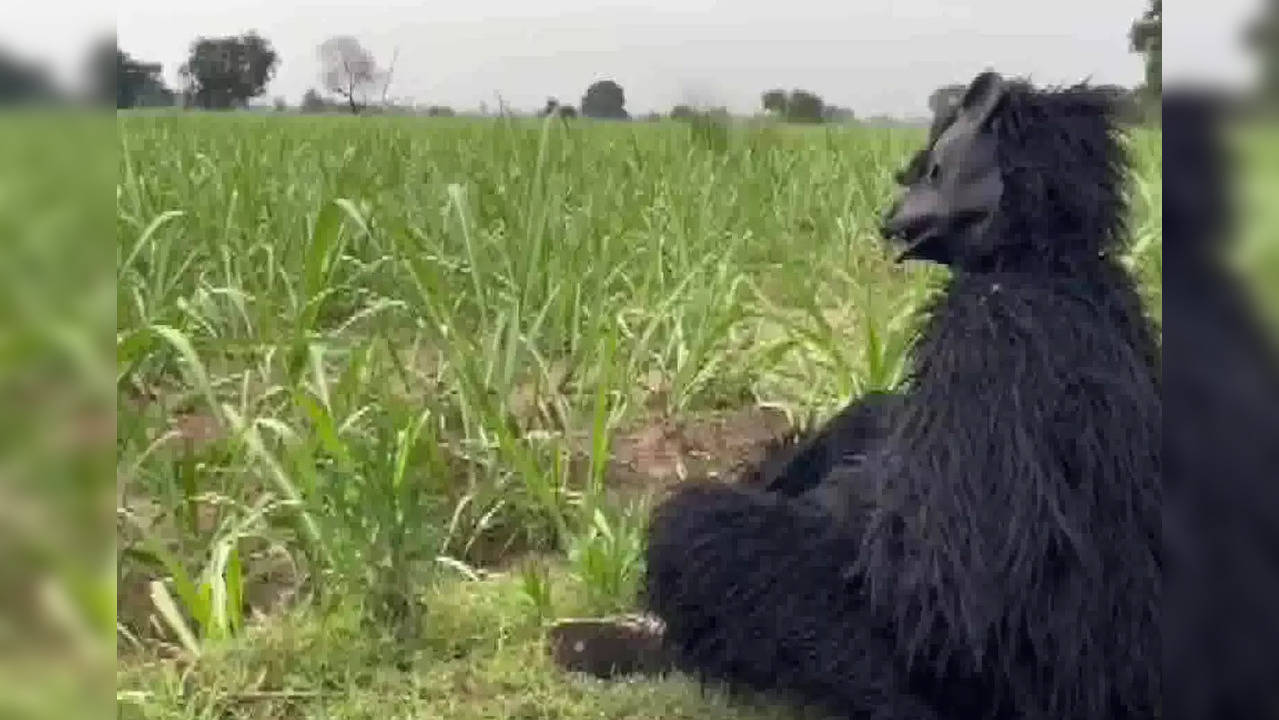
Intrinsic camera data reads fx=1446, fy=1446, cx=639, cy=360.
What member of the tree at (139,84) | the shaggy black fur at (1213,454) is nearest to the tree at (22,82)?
the tree at (139,84)

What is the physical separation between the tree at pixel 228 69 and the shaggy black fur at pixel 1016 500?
1.70 ft

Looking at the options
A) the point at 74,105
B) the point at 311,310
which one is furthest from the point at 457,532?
the point at 74,105

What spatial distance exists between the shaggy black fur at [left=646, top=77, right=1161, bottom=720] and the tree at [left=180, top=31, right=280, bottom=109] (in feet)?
1.70

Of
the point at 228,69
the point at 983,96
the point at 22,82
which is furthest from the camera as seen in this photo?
the point at 228,69

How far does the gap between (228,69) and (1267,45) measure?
0.78 metres

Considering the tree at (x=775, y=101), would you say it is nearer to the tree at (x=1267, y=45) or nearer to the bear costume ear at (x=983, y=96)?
the bear costume ear at (x=983, y=96)

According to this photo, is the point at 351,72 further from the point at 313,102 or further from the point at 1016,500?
the point at 1016,500

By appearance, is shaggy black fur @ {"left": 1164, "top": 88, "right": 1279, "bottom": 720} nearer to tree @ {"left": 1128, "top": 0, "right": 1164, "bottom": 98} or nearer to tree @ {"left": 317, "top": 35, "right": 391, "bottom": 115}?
tree @ {"left": 1128, "top": 0, "right": 1164, "bottom": 98}

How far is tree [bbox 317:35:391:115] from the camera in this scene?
1.13 metres

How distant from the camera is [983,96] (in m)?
0.99

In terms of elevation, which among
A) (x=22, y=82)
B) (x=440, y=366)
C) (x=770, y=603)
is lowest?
(x=770, y=603)

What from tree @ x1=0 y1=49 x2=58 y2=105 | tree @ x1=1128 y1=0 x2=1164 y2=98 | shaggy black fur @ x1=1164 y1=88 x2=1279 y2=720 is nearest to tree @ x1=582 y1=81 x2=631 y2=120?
tree @ x1=1128 y1=0 x2=1164 y2=98

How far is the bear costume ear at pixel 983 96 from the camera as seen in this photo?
3.22 ft

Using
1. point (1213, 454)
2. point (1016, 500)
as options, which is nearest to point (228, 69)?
point (1016, 500)
